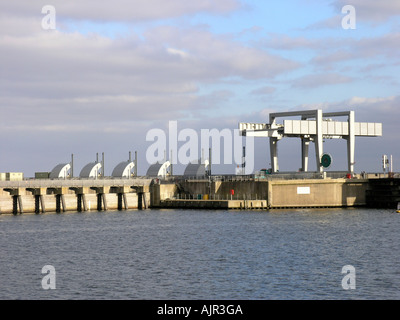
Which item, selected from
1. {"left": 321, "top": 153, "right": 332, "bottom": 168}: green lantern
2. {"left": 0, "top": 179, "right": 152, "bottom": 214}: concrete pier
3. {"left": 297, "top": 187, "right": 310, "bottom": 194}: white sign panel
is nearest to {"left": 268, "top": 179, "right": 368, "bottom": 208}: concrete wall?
Result: {"left": 297, "top": 187, "right": 310, "bottom": 194}: white sign panel

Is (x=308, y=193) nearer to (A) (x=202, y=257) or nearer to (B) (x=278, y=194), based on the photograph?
(B) (x=278, y=194)

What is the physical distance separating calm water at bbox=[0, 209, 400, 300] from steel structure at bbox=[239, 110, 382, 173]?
73.3 ft

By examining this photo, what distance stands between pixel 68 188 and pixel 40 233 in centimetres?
4127

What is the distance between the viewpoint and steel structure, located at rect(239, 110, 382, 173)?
125938mm

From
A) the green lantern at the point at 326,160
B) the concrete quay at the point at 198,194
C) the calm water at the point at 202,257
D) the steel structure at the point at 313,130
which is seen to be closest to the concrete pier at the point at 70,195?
the concrete quay at the point at 198,194

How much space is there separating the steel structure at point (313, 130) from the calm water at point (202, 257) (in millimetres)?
22345

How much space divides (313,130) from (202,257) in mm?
68806

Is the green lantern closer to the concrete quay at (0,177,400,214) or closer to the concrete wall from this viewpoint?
the concrete quay at (0,177,400,214)

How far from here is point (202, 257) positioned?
6316cm

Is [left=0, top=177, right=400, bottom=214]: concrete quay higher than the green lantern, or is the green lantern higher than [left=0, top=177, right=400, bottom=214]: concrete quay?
the green lantern

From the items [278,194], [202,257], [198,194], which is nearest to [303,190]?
[278,194]

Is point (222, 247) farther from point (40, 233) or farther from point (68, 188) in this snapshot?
point (68, 188)

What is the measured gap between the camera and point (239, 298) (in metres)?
43.9

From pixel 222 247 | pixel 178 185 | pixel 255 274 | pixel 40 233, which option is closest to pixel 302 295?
pixel 255 274
